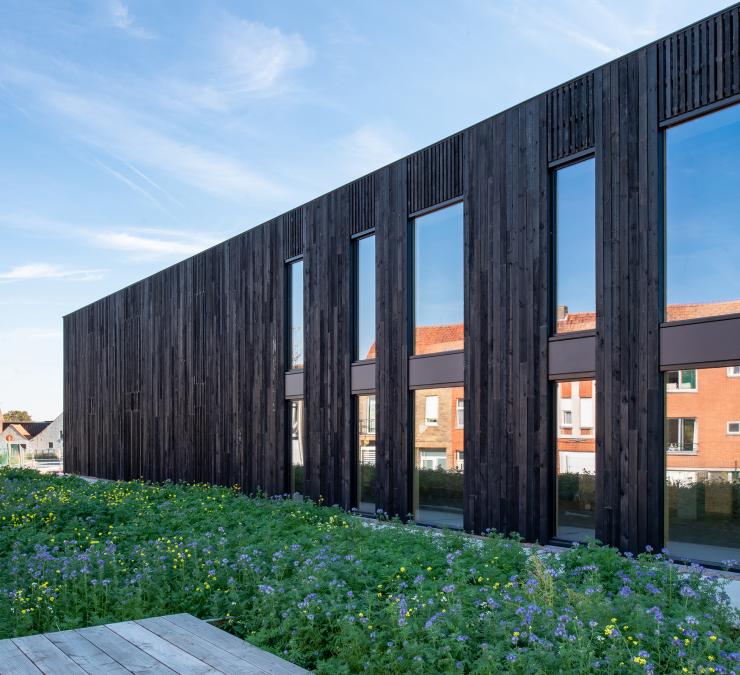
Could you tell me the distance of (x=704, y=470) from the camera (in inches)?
328

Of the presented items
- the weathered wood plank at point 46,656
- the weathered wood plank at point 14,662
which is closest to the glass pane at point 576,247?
the weathered wood plank at point 46,656

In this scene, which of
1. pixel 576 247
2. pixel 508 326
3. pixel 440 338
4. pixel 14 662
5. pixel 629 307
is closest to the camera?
pixel 14 662

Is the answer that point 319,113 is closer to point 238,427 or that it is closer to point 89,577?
point 238,427

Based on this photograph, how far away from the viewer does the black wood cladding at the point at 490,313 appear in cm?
885

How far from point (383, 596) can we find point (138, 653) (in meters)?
2.17

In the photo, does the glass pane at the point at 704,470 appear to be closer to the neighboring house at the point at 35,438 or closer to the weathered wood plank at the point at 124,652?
the weathered wood plank at the point at 124,652

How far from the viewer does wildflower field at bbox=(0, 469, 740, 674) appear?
4.40m

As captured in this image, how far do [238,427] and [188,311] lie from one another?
398 cm

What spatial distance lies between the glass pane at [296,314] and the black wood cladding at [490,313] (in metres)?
0.23

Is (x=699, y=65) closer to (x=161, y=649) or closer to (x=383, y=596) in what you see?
(x=383, y=596)

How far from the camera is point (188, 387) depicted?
19.1 meters

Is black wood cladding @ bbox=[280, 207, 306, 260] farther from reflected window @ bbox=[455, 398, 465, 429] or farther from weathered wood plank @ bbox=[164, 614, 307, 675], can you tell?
weathered wood plank @ bbox=[164, 614, 307, 675]

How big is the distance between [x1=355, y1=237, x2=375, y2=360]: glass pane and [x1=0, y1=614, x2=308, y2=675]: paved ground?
9.09 m

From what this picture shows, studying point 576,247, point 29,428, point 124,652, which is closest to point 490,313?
point 576,247
